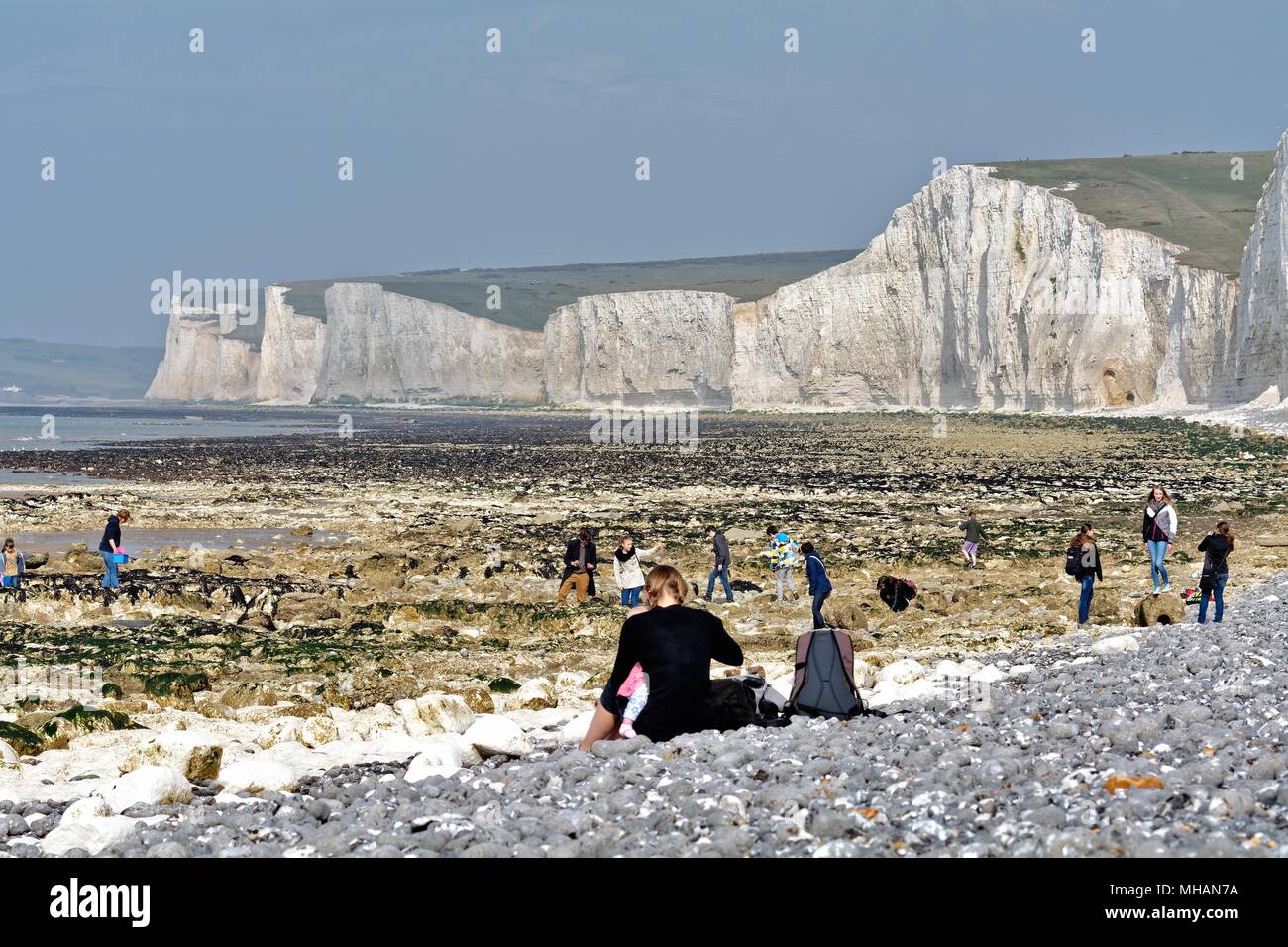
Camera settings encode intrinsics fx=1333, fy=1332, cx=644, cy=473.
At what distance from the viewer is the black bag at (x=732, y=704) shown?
8.57 m

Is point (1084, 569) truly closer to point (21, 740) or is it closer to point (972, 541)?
point (972, 541)

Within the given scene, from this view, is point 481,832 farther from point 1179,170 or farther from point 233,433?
point 1179,170

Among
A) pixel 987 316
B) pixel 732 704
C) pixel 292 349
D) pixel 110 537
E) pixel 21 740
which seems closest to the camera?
pixel 732 704

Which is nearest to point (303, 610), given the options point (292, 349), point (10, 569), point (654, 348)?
point (10, 569)

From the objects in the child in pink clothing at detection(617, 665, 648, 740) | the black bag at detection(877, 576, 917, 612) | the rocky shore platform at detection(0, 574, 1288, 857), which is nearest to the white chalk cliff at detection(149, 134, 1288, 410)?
the black bag at detection(877, 576, 917, 612)

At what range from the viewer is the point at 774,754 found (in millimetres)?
7312

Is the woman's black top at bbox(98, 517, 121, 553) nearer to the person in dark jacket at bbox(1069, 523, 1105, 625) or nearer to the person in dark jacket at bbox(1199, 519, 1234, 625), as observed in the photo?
the person in dark jacket at bbox(1069, 523, 1105, 625)

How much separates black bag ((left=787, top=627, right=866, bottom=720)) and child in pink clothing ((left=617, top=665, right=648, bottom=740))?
122cm

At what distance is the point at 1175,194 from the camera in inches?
3930

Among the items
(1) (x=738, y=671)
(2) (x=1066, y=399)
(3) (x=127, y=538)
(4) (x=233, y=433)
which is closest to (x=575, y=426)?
(4) (x=233, y=433)

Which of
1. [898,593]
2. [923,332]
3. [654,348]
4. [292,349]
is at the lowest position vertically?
[898,593]

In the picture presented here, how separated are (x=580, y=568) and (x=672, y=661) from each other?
9.89 metres

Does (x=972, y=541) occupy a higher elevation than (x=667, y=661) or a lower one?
lower
